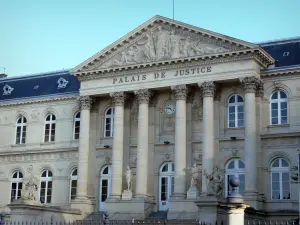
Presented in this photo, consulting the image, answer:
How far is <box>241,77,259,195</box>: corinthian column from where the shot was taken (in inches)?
1398

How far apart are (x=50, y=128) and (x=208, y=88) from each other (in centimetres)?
1450

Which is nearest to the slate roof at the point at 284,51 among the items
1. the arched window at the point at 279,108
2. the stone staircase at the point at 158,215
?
the arched window at the point at 279,108

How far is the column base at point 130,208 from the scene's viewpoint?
124 ft

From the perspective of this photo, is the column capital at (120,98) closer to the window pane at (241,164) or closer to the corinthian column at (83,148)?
the corinthian column at (83,148)

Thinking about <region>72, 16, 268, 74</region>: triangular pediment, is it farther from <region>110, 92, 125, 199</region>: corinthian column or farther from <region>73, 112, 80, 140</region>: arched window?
<region>73, 112, 80, 140</region>: arched window

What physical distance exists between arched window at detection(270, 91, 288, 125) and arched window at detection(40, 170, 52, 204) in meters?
17.8

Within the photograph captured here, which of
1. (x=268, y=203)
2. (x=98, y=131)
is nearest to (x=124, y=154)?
(x=98, y=131)

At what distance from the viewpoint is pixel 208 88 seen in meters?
37.5

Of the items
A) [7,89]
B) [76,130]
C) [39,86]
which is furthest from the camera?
[7,89]

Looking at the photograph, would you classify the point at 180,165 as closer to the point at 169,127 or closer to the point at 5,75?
the point at 169,127

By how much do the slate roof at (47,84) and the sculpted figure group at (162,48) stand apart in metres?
4.57

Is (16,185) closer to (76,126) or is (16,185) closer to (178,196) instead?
(76,126)

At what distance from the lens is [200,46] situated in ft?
126

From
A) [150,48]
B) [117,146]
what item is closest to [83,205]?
Answer: [117,146]
